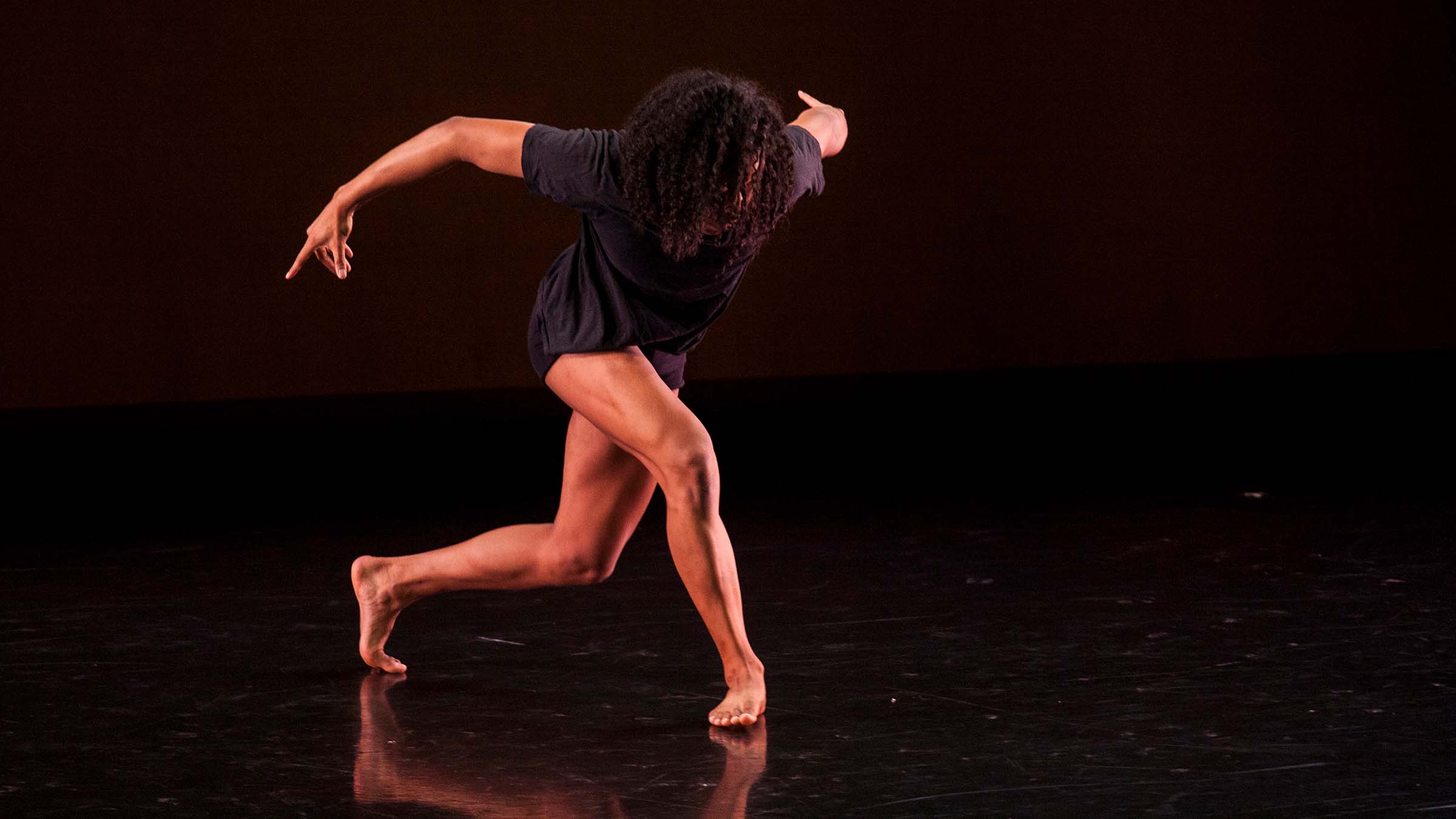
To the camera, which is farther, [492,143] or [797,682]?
[797,682]

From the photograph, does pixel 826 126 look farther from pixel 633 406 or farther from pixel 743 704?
pixel 743 704

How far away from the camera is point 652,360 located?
251 cm

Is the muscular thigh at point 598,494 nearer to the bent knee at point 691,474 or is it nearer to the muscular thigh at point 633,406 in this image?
the muscular thigh at point 633,406

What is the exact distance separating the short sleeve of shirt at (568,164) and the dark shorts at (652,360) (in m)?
0.23

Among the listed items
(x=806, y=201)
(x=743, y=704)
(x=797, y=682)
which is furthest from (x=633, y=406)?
(x=806, y=201)

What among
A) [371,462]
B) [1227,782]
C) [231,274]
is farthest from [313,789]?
[231,274]

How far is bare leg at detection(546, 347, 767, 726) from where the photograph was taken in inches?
91.5

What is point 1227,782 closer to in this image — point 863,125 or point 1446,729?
point 1446,729

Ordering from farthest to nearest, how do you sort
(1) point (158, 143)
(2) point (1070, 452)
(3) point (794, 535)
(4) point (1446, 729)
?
(1) point (158, 143), (2) point (1070, 452), (3) point (794, 535), (4) point (1446, 729)

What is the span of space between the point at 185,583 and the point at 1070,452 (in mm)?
3012

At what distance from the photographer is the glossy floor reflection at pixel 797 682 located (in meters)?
2.10

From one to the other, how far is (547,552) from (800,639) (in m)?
0.57

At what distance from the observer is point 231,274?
24.0ft

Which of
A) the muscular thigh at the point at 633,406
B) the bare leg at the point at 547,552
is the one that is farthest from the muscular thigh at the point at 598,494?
the muscular thigh at the point at 633,406
